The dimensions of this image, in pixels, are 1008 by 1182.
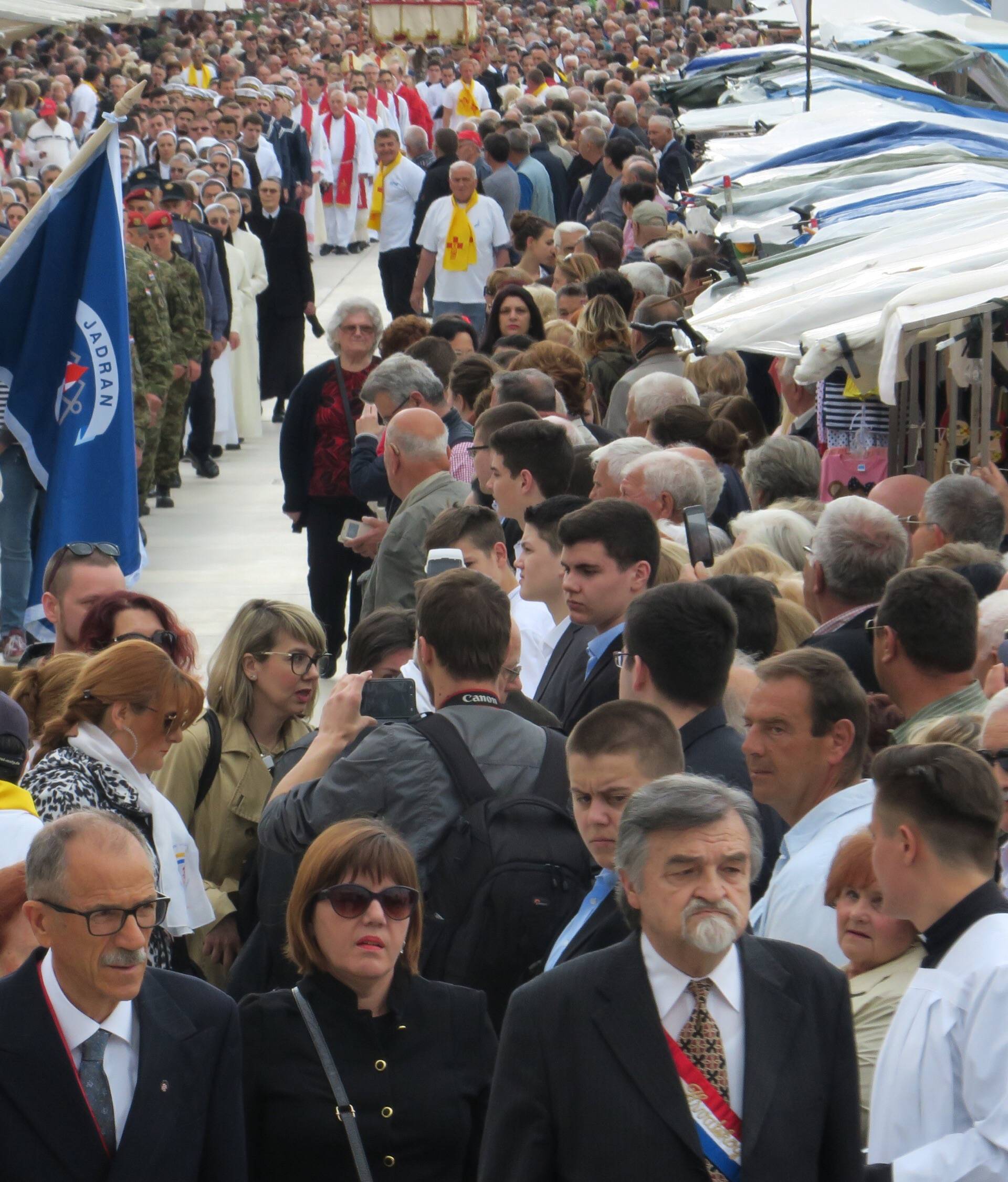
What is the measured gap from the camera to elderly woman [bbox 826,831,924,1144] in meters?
3.29

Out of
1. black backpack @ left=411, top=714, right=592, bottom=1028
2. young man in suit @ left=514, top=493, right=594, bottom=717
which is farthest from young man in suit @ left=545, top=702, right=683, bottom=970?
young man in suit @ left=514, top=493, right=594, bottom=717

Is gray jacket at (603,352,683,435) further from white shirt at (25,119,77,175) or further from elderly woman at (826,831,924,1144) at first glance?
white shirt at (25,119,77,175)

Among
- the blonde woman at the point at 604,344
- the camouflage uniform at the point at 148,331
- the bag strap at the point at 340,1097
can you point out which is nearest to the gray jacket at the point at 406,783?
the bag strap at the point at 340,1097

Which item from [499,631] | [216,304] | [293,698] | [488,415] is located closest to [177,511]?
[216,304]

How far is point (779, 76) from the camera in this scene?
21.0 m

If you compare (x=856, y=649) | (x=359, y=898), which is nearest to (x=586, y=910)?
(x=359, y=898)

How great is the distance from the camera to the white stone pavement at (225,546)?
37.2 feet

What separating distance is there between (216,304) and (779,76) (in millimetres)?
9995

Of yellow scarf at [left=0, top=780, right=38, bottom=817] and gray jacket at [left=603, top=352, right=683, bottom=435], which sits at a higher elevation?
yellow scarf at [left=0, top=780, right=38, bottom=817]

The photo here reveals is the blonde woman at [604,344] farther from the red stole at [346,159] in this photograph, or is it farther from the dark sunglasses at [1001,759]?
the red stole at [346,159]

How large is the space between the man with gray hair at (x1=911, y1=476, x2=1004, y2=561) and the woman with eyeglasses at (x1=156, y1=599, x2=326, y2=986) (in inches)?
87.9

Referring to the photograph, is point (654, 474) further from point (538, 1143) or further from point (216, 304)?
point (216, 304)

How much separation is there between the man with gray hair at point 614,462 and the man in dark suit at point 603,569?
141 centimetres

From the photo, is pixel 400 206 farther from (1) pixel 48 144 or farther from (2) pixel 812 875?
(2) pixel 812 875
